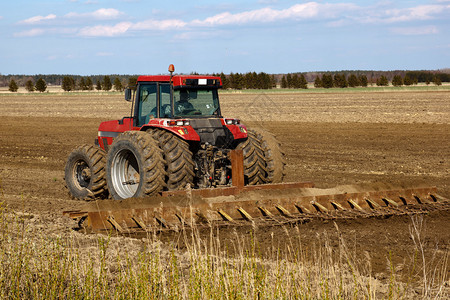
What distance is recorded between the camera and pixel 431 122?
25.9 meters

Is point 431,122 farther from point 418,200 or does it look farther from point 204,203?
point 204,203

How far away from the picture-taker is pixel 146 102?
375 inches

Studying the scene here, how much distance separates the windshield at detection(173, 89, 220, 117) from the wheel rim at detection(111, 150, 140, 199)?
1.09 metres

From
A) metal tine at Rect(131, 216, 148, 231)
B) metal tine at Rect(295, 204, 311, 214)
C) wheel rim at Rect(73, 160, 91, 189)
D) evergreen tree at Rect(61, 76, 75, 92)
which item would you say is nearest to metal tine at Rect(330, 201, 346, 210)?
metal tine at Rect(295, 204, 311, 214)

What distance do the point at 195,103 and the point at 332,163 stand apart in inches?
256

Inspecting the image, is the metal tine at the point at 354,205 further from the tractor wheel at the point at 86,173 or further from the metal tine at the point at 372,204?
the tractor wheel at the point at 86,173

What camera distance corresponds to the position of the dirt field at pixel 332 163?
7.57 meters

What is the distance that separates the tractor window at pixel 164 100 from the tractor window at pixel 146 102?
0.60 feet

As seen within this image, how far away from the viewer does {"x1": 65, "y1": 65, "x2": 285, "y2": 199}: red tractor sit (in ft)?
27.4

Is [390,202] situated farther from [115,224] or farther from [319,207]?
[115,224]

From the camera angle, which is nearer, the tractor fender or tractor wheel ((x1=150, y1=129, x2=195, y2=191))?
tractor wheel ((x1=150, y1=129, x2=195, y2=191))

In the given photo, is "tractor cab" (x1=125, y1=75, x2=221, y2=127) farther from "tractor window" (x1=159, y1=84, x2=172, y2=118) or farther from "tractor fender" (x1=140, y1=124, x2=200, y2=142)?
"tractor fender" (x1=140, y1=124, x2=200, y2=142)

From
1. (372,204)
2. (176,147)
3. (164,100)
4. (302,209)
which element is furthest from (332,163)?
(176,147)

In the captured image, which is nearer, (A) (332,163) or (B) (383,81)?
(A) (332,163)
